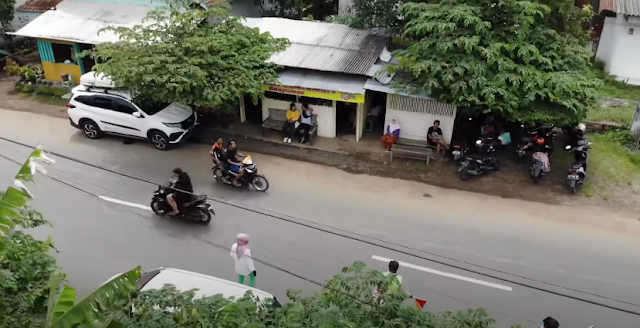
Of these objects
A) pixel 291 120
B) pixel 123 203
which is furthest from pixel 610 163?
pixel 123 203

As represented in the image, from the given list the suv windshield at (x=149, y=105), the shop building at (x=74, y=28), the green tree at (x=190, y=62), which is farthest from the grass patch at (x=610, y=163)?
the shop building at (x=74, y=28)

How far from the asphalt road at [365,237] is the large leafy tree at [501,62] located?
2236 mm

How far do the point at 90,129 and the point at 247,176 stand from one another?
521 centimetres

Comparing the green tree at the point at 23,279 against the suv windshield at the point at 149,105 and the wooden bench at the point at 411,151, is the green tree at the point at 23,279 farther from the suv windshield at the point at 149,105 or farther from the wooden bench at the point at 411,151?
the wooden bench at the point at 411,151

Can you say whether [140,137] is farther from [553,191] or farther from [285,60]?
[553,191]

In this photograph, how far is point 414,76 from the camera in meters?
13.2

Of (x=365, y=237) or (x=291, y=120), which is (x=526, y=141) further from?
(x=291, y=120)

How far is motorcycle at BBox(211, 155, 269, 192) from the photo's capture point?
11922 mm

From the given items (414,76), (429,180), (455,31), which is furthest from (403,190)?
(455,31)

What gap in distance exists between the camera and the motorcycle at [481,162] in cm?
1259

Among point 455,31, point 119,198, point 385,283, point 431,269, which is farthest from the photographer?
point 455,31

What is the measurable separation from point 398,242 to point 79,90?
31.7 feet

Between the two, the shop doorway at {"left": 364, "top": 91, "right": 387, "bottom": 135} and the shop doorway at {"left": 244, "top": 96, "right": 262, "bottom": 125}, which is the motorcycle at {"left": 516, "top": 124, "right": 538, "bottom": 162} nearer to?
the shop doorway at {"left": 364, "top": 91, "right": 387, "bottom": 135}

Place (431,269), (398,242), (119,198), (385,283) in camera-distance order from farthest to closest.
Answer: (119,198)
(398,242)
(431,269)
(385,283)
